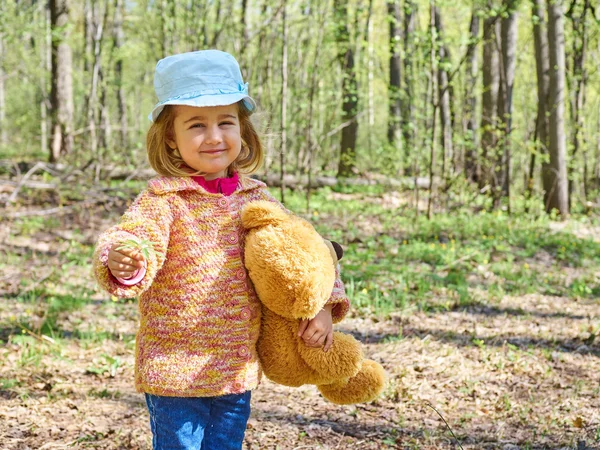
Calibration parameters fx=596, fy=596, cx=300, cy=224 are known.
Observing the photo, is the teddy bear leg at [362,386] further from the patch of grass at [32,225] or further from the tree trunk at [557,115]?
the tree trunk at [557,115]

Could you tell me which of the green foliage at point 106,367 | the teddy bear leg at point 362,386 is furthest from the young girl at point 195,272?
the green foliage at point 106,367

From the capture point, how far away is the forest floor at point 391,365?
3.02 meters

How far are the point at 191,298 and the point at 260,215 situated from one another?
0.34 meters

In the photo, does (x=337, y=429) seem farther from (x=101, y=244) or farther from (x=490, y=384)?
(x=101, y=244)

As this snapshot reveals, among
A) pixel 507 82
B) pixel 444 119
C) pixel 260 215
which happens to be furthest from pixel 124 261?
pixel 444 119

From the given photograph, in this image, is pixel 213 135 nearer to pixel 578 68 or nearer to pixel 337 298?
pixel 337 298

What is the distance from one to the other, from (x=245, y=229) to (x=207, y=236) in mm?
138

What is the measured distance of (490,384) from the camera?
12.1ft

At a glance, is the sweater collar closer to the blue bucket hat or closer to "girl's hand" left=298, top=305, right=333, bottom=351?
the blue bucket hat

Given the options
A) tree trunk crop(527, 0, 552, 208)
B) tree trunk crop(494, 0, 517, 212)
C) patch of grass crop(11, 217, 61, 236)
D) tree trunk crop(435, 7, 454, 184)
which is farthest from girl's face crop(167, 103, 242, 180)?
tree trunk crop(527, 0, 552, 208)

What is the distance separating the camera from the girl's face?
6.39 ft

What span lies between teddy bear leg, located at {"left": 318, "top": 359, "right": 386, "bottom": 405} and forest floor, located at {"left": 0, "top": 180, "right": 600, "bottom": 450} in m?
0.80

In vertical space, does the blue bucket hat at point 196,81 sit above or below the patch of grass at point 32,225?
above

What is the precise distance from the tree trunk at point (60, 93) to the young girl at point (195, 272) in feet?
33.2
